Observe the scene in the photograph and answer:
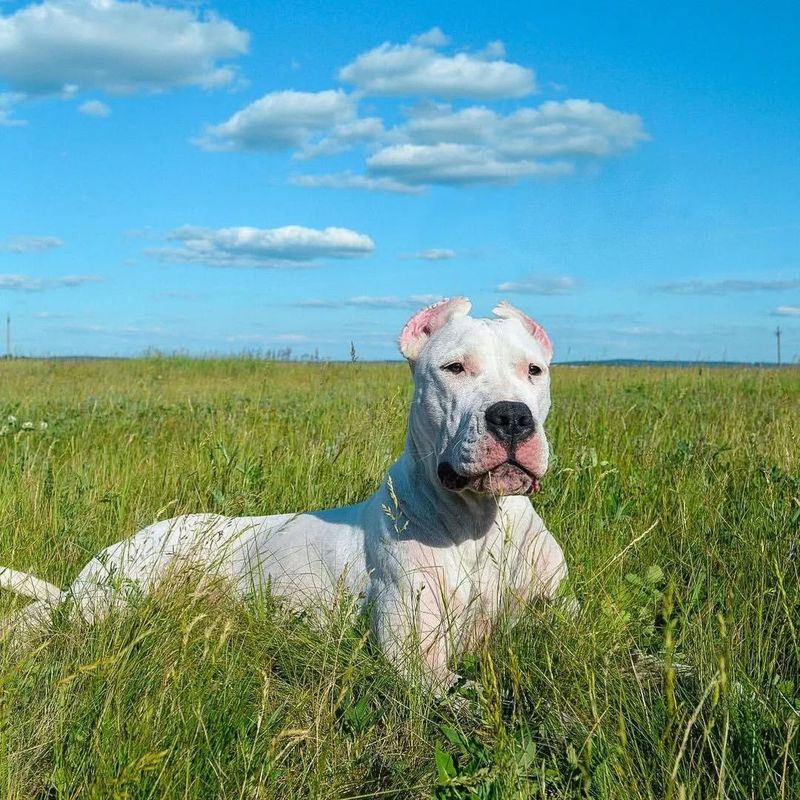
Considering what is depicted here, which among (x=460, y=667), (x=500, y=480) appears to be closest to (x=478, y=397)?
(x=500, y=480)

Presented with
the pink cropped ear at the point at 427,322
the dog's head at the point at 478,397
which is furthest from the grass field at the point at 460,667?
the pink cropped ear at the point at 427,322

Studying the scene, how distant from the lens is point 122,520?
5.05 meters

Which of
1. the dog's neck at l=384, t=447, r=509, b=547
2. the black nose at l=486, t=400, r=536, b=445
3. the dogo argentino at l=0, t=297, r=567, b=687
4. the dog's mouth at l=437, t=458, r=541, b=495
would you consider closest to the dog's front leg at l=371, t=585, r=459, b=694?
the dogo argentino at l=0, t=297, r=567, b=687

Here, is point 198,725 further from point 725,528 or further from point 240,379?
point 240,379

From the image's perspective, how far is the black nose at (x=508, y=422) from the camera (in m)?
3.29

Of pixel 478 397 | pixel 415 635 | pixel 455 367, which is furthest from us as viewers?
pixel 455 367

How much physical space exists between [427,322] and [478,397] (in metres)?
0.68

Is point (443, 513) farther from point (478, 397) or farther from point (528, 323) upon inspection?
point (528, 323)

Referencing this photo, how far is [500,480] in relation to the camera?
3363 mm

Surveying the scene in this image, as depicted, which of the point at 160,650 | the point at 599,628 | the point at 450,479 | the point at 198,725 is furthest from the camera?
the point at 450,479

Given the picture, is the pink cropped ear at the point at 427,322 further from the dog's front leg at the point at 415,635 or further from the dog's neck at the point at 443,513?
the dog's front leg at the point at 415,635

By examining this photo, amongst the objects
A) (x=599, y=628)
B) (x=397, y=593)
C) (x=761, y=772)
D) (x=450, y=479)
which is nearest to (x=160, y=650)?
(x=397, y=593)

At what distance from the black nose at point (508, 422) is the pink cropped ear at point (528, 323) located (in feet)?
2.86

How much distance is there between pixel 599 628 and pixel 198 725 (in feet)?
4.84
